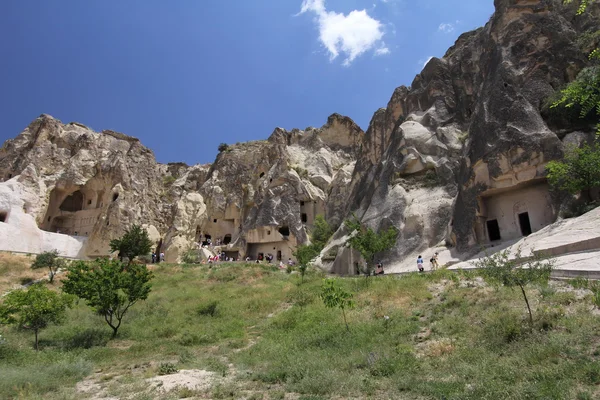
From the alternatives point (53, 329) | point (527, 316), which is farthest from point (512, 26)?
point (53, 329)

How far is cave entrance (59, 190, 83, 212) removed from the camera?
129 feet

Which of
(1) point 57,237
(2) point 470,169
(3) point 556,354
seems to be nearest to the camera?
(3) point 556,354

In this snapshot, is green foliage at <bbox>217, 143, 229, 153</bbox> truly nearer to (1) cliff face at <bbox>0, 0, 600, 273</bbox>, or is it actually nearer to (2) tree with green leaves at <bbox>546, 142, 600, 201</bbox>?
(1) cliff face at <bbox>0, 0, 600, 273</bbox>

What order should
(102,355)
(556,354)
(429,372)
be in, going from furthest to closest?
(102,355), (429,372), (556,354)

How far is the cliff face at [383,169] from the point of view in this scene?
2044 centimetres

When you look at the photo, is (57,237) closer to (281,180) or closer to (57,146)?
(57,146)

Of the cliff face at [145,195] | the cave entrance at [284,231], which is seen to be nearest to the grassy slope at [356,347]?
the cliff face at [145,195]

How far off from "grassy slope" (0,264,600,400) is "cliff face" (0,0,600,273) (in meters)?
8.50

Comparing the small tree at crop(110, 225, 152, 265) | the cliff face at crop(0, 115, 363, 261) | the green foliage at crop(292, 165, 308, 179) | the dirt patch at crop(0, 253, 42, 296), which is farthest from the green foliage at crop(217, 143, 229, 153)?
the dirt patch at crop(0, 253, 42, 296)

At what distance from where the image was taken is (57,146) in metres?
39.7

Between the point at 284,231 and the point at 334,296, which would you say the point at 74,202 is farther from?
the point at 334,296

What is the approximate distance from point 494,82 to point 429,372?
2120 centimetres

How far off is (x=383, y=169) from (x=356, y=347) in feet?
72.3

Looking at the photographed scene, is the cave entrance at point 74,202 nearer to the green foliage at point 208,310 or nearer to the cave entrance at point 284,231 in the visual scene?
the cave entrance at point 284,231
